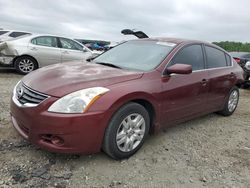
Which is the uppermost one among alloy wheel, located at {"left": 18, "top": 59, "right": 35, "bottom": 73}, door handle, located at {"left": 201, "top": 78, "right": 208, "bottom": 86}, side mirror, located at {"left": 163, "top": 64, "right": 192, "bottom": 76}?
side mirror, located at {"left": 163, "top": 64, "right": 192, "bottom": 76}

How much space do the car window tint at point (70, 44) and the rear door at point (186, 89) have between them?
231 inches

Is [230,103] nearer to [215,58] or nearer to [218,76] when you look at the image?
[218,76]

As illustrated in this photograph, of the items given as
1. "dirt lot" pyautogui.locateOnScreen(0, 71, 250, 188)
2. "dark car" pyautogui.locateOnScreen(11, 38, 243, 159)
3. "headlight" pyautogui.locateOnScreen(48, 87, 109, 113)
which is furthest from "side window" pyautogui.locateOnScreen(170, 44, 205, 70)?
"headlight" pyautogui.locateOnScreen(48, 87, 109, 113)

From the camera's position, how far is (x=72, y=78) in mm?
3141

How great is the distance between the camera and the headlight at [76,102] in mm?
2805

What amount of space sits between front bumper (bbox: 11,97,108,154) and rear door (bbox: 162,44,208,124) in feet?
3.67

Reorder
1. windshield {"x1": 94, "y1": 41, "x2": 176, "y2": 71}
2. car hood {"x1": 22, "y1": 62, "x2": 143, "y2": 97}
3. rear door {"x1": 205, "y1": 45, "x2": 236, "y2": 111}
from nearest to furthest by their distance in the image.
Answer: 1. car hood {"x1": 22, "y1": 62, "x2": 143, "y2": 97}
2. windshield {"x1": 94, "y1": 41, "x2": 176, "y2": 71}
3. rear door {"x1": 205, "y1": 45, "x2": 236, "y2": 111}

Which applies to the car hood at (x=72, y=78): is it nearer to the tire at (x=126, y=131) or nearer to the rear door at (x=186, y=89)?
the tire at (x=126, y=131)

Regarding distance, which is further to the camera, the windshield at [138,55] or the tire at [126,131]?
the windshield at [138,55]

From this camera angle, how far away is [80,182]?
2.79 metres

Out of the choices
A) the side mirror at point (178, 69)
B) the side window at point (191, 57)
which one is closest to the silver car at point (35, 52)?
the side window at point (191, 57)

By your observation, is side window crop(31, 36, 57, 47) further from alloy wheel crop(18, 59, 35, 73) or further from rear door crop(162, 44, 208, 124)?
rear door crop(162, 44, 208, 124)

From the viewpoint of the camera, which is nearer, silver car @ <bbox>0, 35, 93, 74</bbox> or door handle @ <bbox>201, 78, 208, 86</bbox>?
door handle @ <bbox>201, 78, 208, 86</bbox>

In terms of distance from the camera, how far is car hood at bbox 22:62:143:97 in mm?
2938
